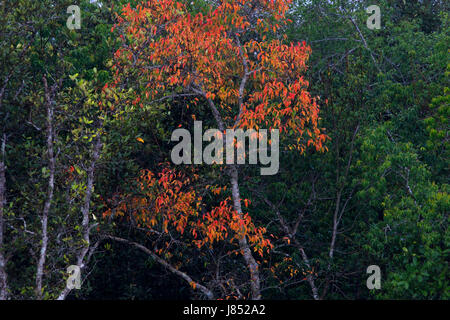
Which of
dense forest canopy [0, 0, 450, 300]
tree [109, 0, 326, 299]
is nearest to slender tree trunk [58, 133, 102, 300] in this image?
dense forest canopy [0, 0, 450, 300]

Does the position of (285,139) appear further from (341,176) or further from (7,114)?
(7,114)

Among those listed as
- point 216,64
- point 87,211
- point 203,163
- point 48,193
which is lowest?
point 87,211

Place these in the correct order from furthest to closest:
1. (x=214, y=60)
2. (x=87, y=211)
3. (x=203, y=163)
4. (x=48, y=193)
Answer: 1. (x=203, y=163)
2. (x=214, y=60)
3. (x=87, y=211)
4. (x=48, y=193)

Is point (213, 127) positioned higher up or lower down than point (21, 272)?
higher up

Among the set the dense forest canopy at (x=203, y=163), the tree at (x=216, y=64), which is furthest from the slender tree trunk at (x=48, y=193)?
the tree at (x=216, y=64)

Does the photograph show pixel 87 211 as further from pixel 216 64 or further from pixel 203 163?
pixel 216 64

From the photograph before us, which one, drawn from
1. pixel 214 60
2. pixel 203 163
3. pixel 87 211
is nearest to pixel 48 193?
pixel 87 211

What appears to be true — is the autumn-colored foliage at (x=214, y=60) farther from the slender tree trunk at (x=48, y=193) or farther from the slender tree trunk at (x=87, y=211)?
the slender tree trunk at (x=48, y=193)

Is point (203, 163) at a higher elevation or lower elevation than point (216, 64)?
lower

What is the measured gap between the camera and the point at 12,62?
10.1 meters

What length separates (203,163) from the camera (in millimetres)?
12562
